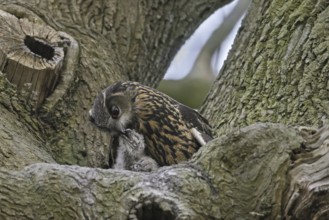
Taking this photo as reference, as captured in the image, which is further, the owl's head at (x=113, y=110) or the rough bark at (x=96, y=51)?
the owl's head at (x=113, y=110)

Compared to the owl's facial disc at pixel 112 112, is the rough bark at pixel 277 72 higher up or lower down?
higher up

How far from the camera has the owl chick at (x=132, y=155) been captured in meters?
3.51

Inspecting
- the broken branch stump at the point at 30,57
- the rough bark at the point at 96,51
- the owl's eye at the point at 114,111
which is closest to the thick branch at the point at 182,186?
the rough bark at the point at 96,51

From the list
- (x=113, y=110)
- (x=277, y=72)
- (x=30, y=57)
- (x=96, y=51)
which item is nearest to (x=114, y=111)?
(x=113, y=110)

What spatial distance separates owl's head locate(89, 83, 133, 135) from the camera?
359 cm

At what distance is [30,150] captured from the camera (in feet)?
9.99

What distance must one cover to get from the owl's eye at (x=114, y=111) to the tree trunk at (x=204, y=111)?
0.11 m

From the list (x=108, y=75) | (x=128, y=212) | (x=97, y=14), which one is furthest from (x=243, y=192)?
(x=97, y=14)

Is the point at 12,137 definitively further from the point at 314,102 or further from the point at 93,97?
the point at 314,102

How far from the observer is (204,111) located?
3799 mm

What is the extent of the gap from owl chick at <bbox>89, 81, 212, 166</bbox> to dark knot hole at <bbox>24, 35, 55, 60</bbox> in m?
0.29

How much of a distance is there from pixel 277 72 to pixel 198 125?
1.27 feet

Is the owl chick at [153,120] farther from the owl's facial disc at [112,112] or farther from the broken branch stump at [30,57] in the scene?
the broken branch stump at [30,57]

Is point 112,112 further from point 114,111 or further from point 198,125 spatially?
point 198,125
